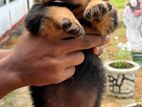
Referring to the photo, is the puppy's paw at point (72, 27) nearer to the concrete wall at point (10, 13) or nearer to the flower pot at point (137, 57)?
the flower pot at point (137, 57)

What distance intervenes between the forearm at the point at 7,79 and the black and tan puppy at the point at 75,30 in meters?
0.21

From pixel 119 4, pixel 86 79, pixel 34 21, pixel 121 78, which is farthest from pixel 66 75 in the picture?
pixel 119 4

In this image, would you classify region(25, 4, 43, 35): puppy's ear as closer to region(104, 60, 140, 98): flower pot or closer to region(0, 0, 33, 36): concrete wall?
region(104, 60, 140, 98): flower pot

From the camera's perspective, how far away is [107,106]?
5492mm

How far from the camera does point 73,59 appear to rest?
1867mm

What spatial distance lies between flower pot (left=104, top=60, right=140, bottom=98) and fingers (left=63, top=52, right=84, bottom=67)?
11.9 feet

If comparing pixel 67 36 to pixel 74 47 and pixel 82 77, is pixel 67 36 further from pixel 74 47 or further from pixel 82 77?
pixel 82 77

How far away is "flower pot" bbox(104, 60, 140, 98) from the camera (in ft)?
18.2

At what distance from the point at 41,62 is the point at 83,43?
0.76 ft

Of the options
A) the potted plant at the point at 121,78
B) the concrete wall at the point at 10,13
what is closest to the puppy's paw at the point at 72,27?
the potted plant at the point at 121,78

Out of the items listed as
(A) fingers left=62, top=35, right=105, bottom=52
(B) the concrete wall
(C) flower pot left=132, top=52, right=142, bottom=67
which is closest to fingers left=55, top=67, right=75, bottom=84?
(A) fingers left=62, top=35, right=105, bottom=52

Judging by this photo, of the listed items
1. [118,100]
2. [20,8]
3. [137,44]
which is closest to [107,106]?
[118,100]

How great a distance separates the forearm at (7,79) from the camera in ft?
6.11

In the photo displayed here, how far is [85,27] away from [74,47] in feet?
0.40
